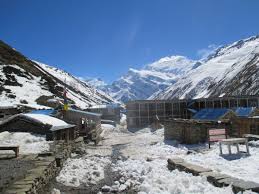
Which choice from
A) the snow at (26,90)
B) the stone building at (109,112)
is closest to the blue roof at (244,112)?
the stone building at (109,112)

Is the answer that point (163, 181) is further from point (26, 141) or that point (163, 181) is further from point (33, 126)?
point (33, 126)

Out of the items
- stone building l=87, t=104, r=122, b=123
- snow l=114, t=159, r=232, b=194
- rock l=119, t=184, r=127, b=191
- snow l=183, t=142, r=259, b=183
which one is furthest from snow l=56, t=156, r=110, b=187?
stone building l=87, t=104, r=122, b=123

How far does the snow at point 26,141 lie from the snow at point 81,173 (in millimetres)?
2961

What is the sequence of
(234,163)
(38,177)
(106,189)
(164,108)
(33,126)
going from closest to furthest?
(38,177) < (106,189) < (234,163) < (33,126) < (164,108)

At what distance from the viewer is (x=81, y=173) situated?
1895 cm

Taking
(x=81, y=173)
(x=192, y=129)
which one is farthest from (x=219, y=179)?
(x=192, y=129)

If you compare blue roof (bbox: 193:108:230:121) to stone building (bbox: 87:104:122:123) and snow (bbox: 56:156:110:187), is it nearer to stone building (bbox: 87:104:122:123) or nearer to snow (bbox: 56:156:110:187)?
snow (bbox: 56:156:110:187)

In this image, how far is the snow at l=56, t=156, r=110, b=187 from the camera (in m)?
17.2

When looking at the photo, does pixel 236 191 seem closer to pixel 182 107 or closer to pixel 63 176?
pixel 63 176

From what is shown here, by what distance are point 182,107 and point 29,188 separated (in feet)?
234

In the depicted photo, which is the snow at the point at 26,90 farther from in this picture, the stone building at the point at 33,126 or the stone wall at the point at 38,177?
the stone wall at the point at 38,177

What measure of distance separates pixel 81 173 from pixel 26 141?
9.92 m

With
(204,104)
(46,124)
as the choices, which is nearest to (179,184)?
(46,124)

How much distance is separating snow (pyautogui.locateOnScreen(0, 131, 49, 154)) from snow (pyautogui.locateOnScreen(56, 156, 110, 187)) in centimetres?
296
